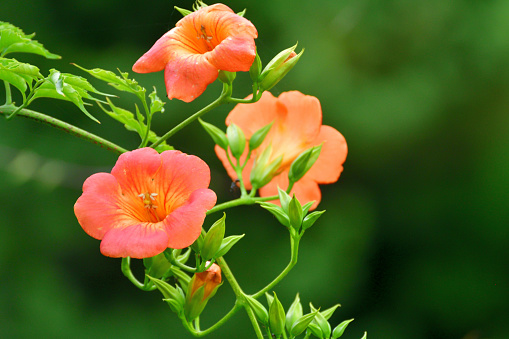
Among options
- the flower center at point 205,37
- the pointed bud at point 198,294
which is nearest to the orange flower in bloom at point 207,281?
the pointed bud at point 198,294

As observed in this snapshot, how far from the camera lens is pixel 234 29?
0.71 metres

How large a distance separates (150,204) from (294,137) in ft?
1.40

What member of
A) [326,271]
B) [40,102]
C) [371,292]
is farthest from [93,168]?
[371,292]

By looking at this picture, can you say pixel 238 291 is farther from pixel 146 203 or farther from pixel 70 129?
pixel 70 129

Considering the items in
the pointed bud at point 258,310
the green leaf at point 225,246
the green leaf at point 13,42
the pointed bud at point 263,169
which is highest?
the green leaf at point 13,42

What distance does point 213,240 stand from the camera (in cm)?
71

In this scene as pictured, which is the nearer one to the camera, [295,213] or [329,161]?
[295,213]

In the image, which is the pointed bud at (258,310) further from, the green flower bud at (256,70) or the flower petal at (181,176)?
the green flower bud at (256,70)

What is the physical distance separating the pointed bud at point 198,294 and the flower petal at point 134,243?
19cm

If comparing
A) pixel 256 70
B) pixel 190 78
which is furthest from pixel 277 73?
pixel 190 78

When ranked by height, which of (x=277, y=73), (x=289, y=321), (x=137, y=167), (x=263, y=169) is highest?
(x=277, y=73)

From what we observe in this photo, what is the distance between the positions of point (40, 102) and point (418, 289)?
82.5 inches

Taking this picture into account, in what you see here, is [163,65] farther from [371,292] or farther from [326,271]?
[371,292]

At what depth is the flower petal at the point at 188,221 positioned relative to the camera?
0.62m
